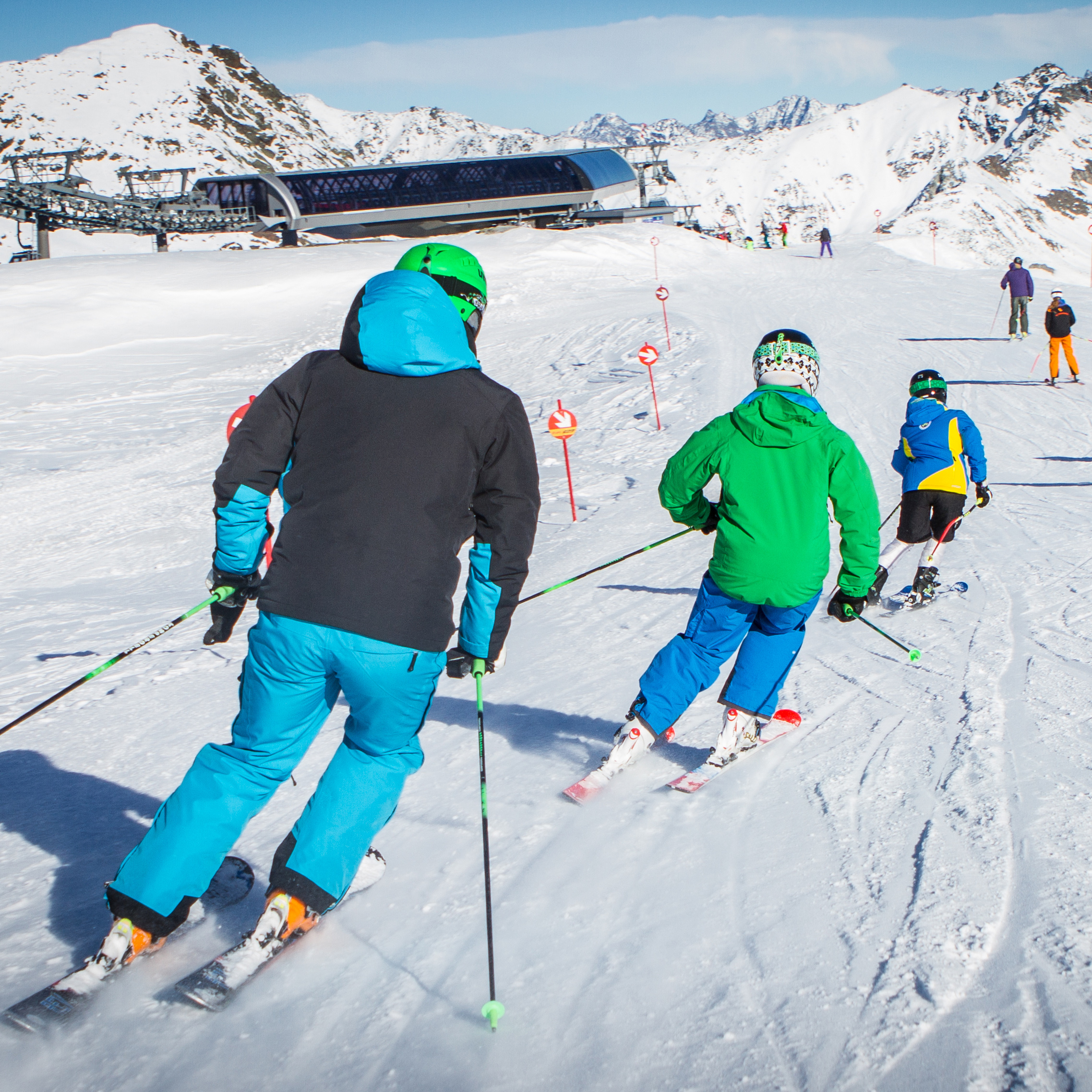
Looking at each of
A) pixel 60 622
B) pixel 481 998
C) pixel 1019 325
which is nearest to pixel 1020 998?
pixel 481 998

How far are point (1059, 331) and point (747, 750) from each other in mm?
13334

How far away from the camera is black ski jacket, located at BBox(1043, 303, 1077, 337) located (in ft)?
45.8

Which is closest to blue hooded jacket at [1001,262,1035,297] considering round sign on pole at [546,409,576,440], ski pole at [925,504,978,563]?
round sign on pole at [546,409,576,440]

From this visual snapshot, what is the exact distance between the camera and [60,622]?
6809 mm

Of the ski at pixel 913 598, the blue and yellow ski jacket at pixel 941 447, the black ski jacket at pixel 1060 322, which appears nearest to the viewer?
the ski at pixel 913 598

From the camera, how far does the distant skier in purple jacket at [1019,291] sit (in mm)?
17484

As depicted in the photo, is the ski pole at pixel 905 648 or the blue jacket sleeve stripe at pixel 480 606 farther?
the ski pole at pixel 905 648

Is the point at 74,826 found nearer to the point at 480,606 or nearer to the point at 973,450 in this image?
the point at 480,606

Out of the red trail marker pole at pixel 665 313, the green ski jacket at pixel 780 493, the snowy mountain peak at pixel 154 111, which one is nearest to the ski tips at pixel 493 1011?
the green ski jacket at pixel 780 493

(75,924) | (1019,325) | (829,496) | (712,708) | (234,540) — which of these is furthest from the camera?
(1019,325)

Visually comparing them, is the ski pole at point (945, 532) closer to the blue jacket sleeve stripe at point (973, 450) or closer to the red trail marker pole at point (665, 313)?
the blue jacket sleeve stripe at point (973, 450)

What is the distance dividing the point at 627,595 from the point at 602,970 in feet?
14.9

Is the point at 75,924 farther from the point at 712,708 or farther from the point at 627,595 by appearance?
the point at 627,595

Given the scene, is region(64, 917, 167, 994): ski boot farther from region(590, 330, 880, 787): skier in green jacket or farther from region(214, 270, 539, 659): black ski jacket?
region(590, 330, 880, 787): skier in green jacket
